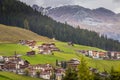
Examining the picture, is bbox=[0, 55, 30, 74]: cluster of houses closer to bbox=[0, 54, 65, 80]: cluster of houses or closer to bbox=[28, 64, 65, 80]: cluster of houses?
bbox=[0, 54, 65, 80]: cluster of houses

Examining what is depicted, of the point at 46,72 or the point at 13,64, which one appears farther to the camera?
the point at 13,64

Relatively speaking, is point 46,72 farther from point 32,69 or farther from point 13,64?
point 13,64

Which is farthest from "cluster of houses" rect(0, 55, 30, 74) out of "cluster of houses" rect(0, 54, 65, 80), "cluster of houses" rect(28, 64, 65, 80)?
"cluster of houses" rect(28, 64, 65, 80)

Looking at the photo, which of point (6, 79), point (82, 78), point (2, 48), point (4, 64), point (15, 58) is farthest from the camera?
point (2, 48)

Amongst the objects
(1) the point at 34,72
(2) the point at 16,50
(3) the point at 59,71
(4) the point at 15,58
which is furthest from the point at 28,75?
(2) the point at 16,50

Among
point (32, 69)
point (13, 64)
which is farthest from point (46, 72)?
point (13, 64)

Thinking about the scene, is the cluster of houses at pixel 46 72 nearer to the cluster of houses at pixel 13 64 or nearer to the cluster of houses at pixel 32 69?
the cluster of houses at pixel 32 69

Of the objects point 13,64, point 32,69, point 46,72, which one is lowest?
point 46,72

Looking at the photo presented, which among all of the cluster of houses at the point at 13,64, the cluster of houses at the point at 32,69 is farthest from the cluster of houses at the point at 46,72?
the cluster of houses at the point at 13,64

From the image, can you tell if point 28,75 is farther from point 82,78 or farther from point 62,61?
point 82,78

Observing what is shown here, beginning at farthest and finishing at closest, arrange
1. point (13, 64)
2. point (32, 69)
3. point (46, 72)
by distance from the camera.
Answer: point (13, 64) → point (46, 72) → point (32, 69)

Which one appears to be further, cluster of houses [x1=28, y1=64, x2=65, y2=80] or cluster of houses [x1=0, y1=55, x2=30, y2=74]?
cluster of houses [x1=0, y1=55, x2=30, y2=74]

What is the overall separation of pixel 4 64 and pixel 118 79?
9591 cm

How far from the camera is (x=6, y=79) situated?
115000mm
